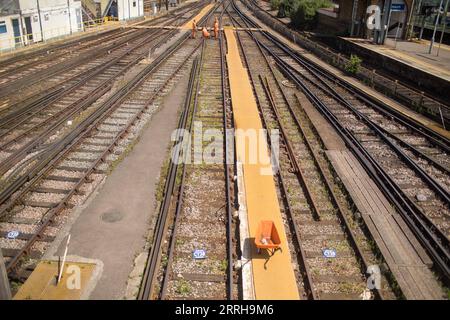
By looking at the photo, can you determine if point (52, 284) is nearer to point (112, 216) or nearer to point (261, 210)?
point (112, 216)

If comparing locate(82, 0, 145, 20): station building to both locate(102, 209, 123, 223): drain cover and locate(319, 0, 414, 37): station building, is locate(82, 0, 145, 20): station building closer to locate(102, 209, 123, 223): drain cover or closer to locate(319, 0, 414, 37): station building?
locate(319, 0, 414, 37): station building

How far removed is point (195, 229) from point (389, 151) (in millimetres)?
Result: 8195

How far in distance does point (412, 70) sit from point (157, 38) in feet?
72.6

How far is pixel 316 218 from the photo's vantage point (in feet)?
33.4

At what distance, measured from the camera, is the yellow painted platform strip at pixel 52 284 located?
7348 mm

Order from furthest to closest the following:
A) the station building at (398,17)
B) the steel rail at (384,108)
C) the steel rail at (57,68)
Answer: the station building at (398,17) < the steel rail at (57,68) < the steel rail at (384,108)

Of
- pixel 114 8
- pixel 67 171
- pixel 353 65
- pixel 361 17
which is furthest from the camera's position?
pixel 114 8

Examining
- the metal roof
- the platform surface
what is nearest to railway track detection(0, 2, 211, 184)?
the metal roof

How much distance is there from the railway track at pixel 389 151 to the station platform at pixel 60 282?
23.3ft

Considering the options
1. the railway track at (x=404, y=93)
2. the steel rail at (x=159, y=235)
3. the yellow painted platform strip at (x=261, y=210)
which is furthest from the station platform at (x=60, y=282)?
the railway track at (x=404, y=93)

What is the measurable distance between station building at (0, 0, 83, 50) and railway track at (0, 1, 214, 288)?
530 inches

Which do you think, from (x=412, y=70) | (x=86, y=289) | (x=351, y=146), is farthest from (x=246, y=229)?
(x=412, y=70)

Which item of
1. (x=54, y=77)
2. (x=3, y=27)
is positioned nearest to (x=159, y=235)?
(x=54, y=77)

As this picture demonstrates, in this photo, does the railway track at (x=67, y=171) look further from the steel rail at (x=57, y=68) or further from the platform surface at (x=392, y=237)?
the platform surface at (x=392, y=237)
